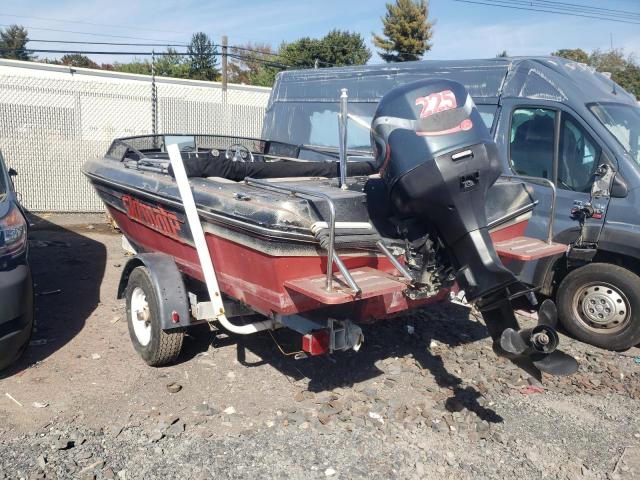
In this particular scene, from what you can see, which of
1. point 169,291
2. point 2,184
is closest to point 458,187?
point 169,291

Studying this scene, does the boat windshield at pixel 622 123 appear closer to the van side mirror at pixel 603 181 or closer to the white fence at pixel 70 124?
the van side mirror at pixel 603 181

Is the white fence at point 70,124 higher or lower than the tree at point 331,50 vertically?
lower

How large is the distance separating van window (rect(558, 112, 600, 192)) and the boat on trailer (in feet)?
4.20

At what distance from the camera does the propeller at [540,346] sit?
3.10m

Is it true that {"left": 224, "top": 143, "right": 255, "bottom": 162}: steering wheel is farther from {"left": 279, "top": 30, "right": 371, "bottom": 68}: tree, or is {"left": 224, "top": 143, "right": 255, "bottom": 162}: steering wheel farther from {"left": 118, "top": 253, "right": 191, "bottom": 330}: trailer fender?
{"left": 279, "top": 30, "right": 371, "bottom": 68}: tree

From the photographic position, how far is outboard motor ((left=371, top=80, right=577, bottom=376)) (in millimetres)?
3238

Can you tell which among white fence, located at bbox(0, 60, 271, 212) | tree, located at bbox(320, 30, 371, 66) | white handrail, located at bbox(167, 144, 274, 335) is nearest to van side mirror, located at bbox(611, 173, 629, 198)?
white handrail, located at bbox(167, 144, 274, 335)

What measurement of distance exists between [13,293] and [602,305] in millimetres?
4810

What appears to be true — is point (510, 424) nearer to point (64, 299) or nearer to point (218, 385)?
point (218, 385)

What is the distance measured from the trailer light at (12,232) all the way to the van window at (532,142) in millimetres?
4416

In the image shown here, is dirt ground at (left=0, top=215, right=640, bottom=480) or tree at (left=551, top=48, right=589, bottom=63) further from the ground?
tree at (left=551, top=48, right=589, bottom=63)

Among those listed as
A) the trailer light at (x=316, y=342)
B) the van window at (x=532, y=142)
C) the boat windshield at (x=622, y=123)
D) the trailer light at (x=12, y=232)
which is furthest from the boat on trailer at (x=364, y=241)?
the boat windshield at (x=622, y=123)

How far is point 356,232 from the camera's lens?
143 inches

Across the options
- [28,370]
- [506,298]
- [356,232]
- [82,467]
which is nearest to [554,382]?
[506,298]
